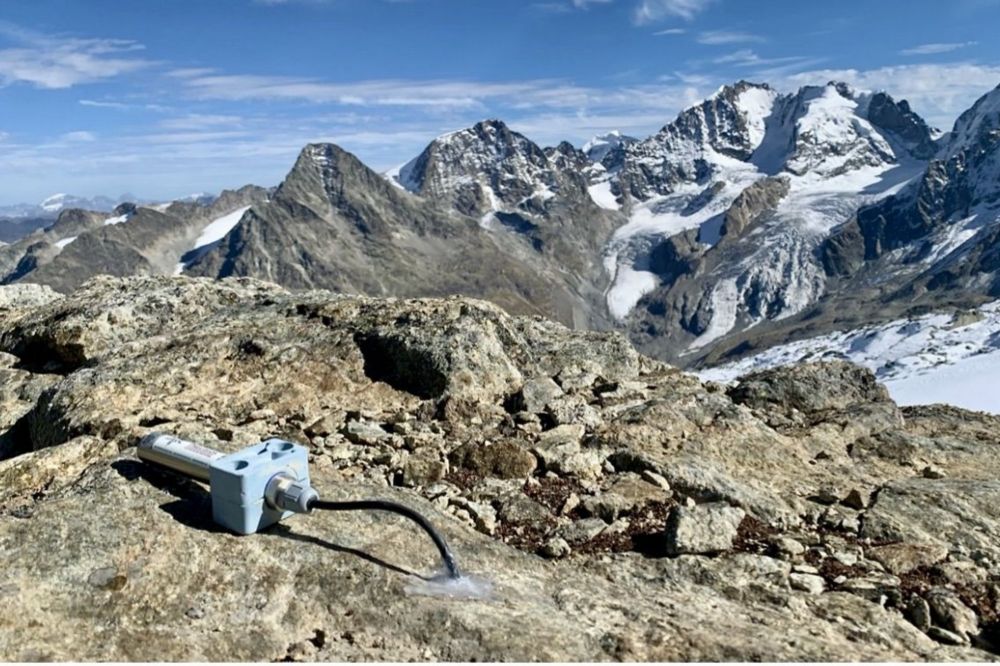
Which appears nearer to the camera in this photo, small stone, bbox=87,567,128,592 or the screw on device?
small stone, bbox=87,567,128,592

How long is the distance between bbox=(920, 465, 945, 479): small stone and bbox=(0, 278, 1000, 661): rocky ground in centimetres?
9

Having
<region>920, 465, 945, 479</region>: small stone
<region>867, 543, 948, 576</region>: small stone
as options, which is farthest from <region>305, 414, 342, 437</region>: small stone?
<region>920, 465, 945, 479</region>: small stone

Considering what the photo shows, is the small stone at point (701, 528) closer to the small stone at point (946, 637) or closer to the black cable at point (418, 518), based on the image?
the small stone at point (946, 637)

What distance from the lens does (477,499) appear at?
14.1 m

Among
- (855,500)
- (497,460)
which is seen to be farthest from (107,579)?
(855,500)

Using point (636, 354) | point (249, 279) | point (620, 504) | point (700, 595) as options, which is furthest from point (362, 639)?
point (249, 279)

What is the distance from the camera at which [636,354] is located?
2514cm

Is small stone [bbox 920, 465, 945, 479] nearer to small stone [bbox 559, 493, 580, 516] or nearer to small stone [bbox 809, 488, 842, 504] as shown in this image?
small stone [bbox 809, 488, 842, 504]

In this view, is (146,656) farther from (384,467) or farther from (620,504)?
(620,504)

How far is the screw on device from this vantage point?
11.0 meters

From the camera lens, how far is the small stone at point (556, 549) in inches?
482

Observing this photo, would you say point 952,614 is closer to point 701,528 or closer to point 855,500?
point 701,528

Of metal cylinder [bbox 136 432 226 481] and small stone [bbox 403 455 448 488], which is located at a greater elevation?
metal cylinder [bbox 136 432 226 481]

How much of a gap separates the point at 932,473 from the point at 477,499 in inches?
400
